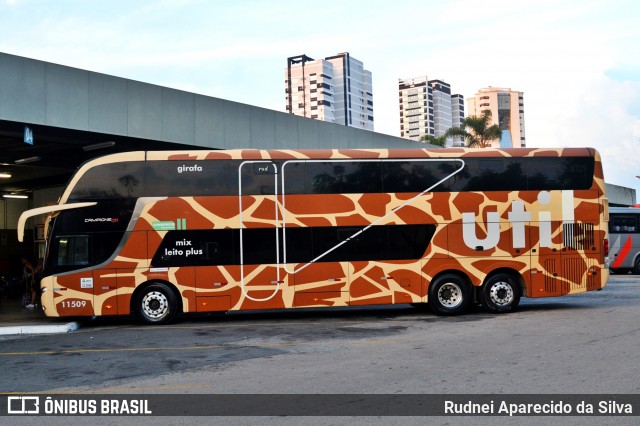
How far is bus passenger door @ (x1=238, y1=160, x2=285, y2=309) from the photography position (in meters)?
15.8

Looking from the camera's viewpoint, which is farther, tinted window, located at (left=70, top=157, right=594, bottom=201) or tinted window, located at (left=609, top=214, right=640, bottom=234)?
tinted window, located at (left=609, top=214, right=640, bottom=234)

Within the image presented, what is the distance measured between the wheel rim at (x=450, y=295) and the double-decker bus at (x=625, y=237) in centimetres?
1887

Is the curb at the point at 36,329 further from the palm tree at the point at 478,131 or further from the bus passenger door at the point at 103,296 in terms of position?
the palm tree at the point at 478,131

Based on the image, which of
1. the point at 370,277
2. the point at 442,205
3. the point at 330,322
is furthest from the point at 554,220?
the point at 330,322

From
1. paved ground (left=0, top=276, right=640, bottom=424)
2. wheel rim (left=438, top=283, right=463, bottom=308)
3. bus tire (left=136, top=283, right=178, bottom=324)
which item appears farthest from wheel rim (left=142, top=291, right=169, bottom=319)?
wheel rim (left=438, top=283, right=463, bottom=308)

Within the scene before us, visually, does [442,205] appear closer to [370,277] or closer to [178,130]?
[370,277]

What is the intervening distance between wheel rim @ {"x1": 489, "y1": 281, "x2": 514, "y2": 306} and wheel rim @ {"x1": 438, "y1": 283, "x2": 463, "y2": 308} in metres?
0.88

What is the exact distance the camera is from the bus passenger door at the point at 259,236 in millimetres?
15789

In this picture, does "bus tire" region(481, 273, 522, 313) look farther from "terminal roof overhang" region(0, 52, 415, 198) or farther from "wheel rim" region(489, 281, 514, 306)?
"terminal roof overhang" region(0, 52, 415, 198)

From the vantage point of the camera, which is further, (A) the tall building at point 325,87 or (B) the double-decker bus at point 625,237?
(A) the tall building at point 325,87

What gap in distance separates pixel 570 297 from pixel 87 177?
15183 mm

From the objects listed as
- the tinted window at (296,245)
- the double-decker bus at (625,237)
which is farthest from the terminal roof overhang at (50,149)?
the double-decker bus at (625,237)

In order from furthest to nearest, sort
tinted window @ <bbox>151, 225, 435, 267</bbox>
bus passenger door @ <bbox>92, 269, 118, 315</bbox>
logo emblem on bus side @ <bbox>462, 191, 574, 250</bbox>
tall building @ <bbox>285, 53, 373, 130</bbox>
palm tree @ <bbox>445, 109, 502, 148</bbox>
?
1. tall building @ <bbox>285, 53, 373, 130</bbox>
2. palm tree @ <bbox>445, 109, 502, 148</bbox>
3. logo emblem on bus side @ <bbox>462, 191, 574, 250</bbox>
4. tinted window @ <bbox>151, 225, 435, 267</bbox>
5. bus passenger door @ <bbox>92, 269, 118, 315</bbox>

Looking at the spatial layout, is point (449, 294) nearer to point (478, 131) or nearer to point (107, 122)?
point (107, 122)
